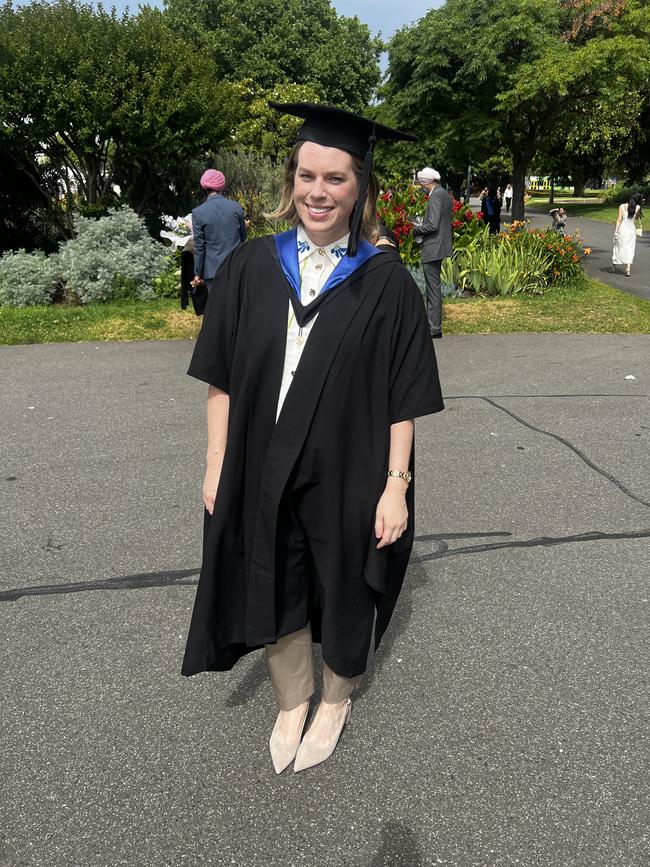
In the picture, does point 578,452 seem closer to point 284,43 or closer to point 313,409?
point 313,409

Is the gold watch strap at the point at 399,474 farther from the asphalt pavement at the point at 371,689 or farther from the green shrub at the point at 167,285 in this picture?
the green shrub at the point at 167,285

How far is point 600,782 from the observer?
2.20 m

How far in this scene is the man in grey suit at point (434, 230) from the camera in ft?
26.7

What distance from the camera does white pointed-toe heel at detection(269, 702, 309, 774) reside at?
87.7 inches

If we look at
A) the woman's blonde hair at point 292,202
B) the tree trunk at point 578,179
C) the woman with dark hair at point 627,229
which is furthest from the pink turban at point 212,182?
the tree trunk at point 578,179

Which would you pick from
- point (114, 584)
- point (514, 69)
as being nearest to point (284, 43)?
point (514, 69)

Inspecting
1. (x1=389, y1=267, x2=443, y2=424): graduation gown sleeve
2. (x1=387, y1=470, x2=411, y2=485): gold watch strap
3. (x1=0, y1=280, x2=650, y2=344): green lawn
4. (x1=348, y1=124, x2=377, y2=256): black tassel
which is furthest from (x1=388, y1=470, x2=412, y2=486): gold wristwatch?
(x1=0, y1=280, x2=650, y2=344): green lawn

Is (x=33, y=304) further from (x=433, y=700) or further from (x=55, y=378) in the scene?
(x=433, y=700)

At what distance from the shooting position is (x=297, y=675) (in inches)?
88.4

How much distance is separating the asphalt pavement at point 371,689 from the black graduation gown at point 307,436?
1.45 ft

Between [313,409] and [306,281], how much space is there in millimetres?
345

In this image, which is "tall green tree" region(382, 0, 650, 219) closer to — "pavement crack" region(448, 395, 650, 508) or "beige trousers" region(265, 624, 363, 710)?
"pavement crack" region(448, 395, 650, 508)

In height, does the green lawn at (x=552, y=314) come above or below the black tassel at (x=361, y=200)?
below

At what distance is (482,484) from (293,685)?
2483 mm
